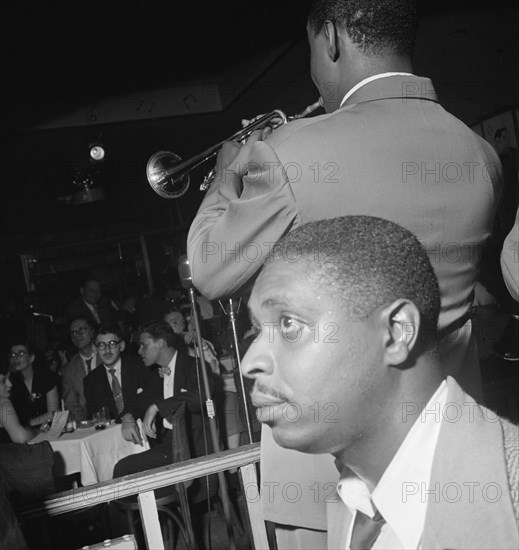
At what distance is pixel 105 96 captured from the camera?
6.65 meters

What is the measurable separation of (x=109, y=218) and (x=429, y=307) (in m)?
14.8

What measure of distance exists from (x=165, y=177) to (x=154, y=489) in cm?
127

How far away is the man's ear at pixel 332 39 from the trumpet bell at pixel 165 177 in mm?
1266

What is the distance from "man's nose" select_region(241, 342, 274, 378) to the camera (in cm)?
77

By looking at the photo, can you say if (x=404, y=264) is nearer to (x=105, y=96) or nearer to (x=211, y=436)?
(x=211, y=436)

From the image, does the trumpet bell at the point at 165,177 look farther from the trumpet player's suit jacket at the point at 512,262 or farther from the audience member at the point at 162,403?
the audience member at the point at 162,403

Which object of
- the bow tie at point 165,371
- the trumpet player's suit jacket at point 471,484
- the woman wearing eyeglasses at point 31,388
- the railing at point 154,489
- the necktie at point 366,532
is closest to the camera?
the trumpet player's suit jacket at point 471,484

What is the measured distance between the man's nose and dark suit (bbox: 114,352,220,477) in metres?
3.63

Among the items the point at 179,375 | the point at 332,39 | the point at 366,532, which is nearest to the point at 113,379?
the point at 179,375

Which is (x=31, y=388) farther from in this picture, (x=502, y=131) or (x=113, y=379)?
(x=502, y=131)

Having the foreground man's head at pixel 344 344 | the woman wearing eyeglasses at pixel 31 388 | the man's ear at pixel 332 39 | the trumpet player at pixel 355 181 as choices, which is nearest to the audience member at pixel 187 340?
the woman wearing eyeglasses at pixel 31 388

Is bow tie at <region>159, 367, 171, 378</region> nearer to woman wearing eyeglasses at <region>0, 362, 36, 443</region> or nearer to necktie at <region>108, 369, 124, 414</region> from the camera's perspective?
necktie at <region>108, 369, 124, 414</region>

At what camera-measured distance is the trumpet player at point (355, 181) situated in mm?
1208

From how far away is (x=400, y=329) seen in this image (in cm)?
76
